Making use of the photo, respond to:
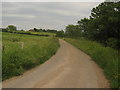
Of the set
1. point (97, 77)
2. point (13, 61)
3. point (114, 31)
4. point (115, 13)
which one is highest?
point (115, 13)

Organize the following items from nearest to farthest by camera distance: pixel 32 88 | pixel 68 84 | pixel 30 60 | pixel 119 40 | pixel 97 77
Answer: pixel 32 88, pixel 68 84, pixel 97 77, pixel 30 60, pixel 119 40

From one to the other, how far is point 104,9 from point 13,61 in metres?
16.8

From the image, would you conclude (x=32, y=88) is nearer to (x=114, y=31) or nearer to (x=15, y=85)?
(x=15, y=85)

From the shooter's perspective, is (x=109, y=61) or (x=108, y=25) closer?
(x=109, y=61)

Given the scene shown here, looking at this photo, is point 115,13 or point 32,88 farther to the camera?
point 115,13

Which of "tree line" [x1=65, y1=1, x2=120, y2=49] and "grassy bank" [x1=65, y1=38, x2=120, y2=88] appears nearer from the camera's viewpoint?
"grassy bank" [x1=65, y1=38, x2=120, y2=88]

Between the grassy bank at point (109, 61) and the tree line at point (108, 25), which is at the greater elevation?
the tree line at point (108, 25)

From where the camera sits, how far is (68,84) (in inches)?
341

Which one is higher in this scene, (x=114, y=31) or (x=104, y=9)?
(x=104, y=9)

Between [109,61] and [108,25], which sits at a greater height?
[108,25]

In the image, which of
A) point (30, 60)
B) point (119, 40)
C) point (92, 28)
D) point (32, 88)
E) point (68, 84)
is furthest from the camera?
point (92, 28)

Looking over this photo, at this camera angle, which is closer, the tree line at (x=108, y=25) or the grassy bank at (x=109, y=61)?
the grassy bank at (x=109, y=61)

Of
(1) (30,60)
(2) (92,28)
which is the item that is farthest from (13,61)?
(2) (92,28)

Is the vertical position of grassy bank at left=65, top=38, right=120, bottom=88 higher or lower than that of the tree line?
lower
